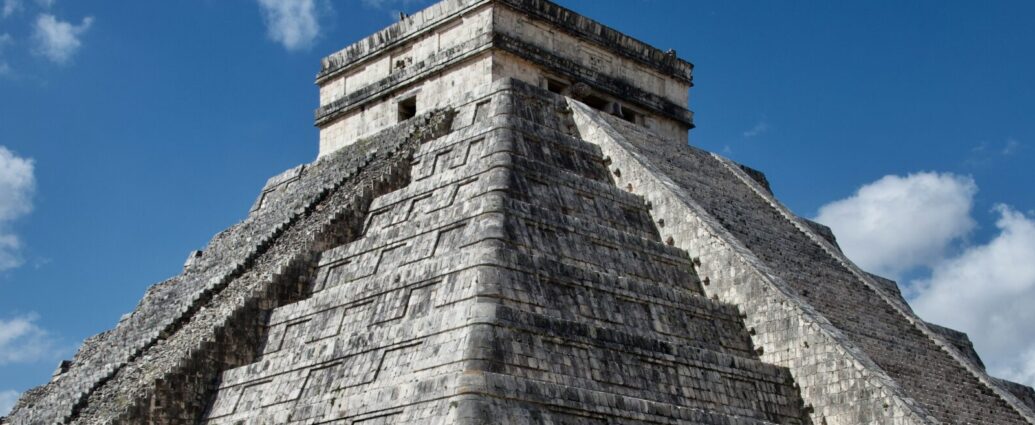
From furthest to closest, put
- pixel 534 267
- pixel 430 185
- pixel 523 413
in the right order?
pixel 430 185
pixel 534 267
pixel 523 413

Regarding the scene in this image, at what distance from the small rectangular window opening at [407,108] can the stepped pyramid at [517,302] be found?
49 centimetres

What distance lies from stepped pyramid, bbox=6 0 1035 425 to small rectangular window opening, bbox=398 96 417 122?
0.49 meters

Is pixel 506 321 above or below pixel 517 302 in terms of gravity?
below

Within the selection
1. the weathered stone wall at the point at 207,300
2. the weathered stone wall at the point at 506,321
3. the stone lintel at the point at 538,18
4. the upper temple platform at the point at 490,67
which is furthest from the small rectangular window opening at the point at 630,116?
the weathered stone wall at the point at 506,321

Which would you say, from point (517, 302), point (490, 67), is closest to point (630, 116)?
point (490, 67)

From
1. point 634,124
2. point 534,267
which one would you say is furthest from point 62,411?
point 634,124

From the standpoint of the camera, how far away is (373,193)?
18.6 metres

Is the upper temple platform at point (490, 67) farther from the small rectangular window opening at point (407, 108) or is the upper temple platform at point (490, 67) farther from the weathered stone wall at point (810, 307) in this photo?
the weathered stone wall at point (810, 307)

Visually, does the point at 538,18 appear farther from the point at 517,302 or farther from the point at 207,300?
the point at 517,302

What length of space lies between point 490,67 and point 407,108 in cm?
225

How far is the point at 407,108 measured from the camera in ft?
74.4

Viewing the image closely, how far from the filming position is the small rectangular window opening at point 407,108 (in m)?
22.5

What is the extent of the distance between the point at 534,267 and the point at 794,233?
6.72m

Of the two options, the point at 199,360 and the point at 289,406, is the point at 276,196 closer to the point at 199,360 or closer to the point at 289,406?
the point at 199,360
